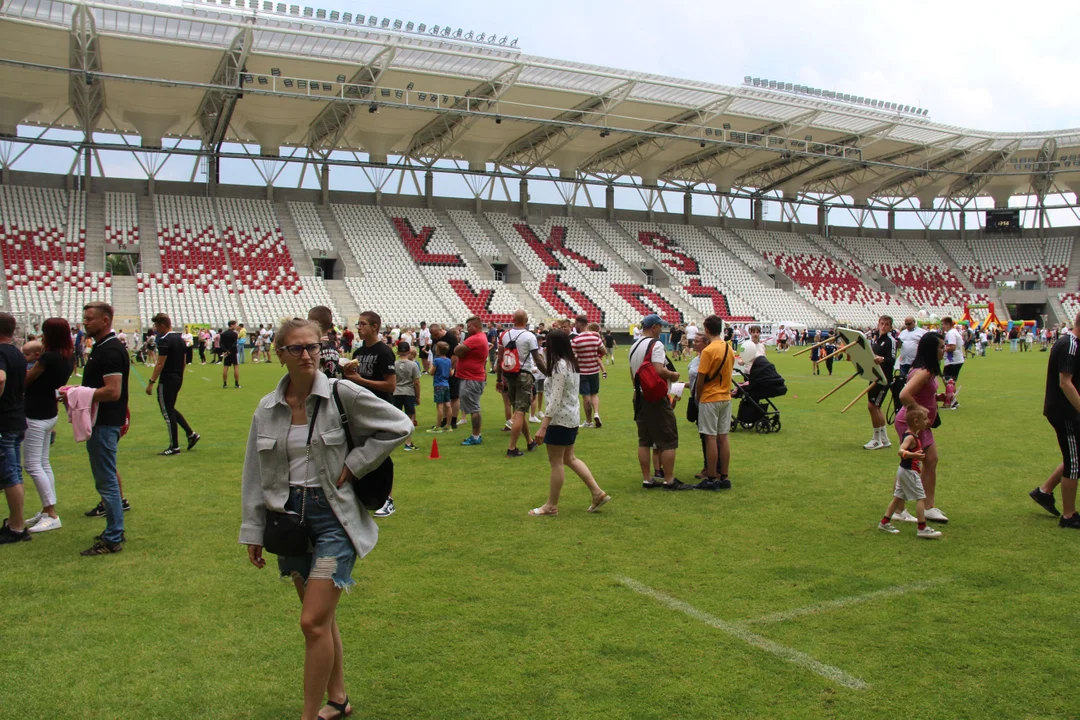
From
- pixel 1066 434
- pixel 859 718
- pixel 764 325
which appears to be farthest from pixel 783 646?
pixel 764 325

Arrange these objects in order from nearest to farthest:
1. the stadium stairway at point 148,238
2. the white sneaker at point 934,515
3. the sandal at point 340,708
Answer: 1. the sandal at point 340,708
2. the white sneaker at point 934,515
3. the stadium stairway at point 148,238

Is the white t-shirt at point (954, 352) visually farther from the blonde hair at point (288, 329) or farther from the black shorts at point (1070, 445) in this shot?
the blonde hair at point (288, 329)

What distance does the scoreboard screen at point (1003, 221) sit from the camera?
5676cm

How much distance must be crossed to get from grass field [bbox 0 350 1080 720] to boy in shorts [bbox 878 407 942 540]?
0.17 meters

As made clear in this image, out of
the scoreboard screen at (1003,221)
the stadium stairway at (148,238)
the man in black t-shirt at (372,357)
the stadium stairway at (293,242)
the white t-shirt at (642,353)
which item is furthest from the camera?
the scoreboard screen at (1003,221)

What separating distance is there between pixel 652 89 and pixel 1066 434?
31.3m

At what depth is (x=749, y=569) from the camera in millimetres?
5328

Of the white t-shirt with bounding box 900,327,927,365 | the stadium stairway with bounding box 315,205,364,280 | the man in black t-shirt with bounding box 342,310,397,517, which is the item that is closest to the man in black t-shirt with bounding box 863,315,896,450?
the white t-shirt with bounding box 900,327,927,365

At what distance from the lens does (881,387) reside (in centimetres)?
971

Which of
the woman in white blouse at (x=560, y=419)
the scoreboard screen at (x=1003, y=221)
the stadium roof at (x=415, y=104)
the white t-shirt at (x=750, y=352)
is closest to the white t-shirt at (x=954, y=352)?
the white t-shirt at (x=750, y=352)

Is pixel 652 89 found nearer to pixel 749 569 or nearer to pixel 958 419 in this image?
pixel 958 419

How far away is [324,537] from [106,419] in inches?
137

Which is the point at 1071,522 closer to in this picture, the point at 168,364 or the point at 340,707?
the point at 340,707

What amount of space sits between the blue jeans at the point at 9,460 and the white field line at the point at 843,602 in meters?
5.20
